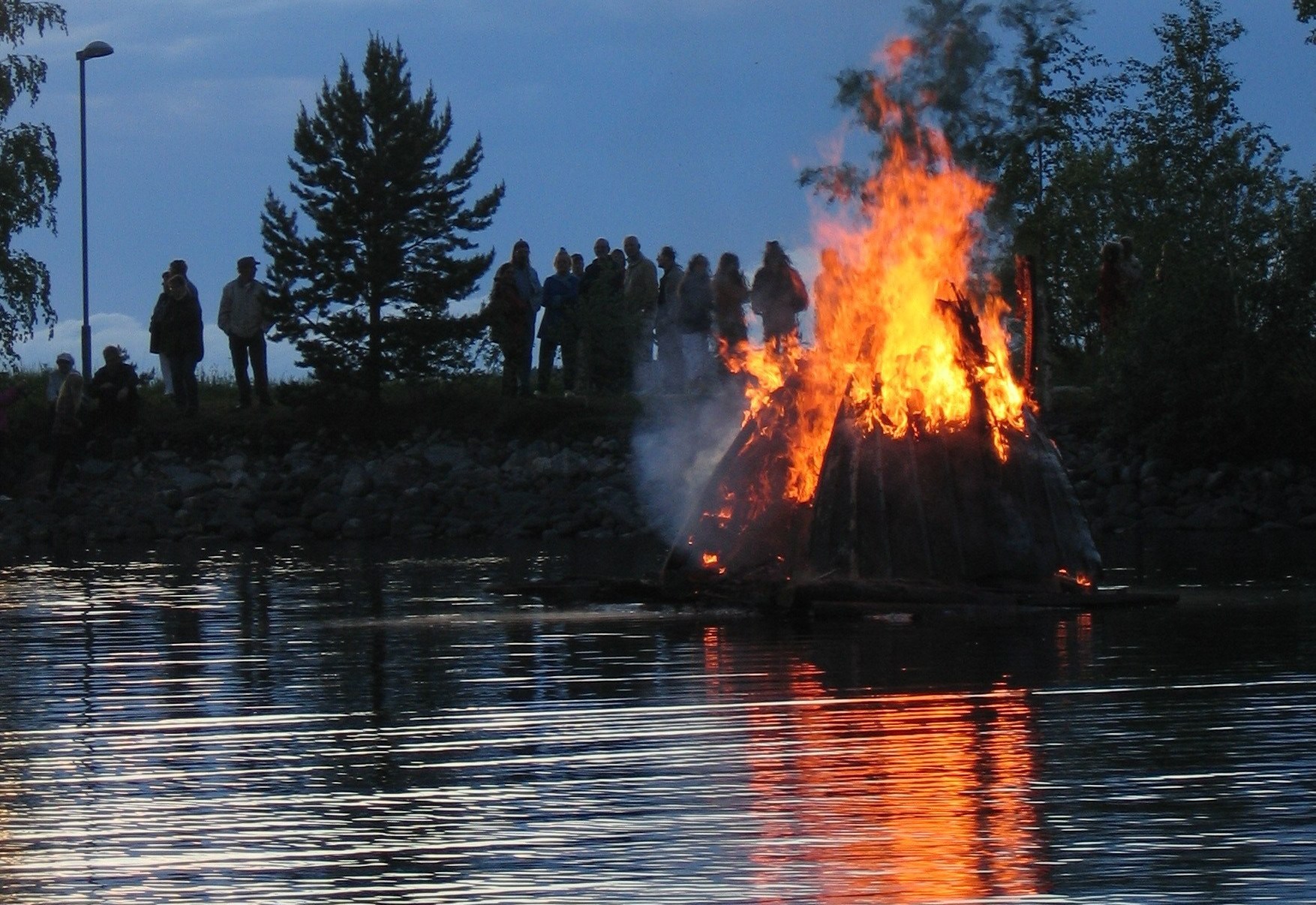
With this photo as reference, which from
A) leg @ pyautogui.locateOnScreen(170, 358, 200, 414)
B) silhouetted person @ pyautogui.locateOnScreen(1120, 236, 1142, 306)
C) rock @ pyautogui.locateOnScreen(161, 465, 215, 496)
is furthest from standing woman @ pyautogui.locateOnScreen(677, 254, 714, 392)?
leg @ pyautogui.locateOnScreen(170, 358, 200, 414)

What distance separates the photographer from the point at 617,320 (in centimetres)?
3928

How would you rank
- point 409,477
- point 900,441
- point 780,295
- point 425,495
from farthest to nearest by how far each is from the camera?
point 409,477 → point 425,495 → point 780,295 → point 900,441

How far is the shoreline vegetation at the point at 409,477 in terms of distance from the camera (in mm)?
37125

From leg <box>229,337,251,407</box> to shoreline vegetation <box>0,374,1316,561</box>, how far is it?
0.38m

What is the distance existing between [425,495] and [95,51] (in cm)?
1281

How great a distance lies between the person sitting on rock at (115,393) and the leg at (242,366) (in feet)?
6.72

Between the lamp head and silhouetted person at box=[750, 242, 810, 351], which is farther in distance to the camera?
the lamp head

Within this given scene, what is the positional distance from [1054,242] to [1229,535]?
11734 millimetres

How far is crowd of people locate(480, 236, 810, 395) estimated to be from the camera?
33.4 m

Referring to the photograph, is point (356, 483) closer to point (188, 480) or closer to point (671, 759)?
point (188, 480)

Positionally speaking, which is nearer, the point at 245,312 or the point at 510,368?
the point at 245,312

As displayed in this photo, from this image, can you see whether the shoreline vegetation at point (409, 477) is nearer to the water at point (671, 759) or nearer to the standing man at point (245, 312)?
the standing man at point (245, 312)

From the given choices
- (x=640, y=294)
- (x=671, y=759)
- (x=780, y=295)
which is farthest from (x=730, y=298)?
(x=671, y=759)

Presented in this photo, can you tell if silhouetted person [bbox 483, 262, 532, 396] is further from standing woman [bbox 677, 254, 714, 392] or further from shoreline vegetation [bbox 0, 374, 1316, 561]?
standing woman [bbox 677, 254, 714, 392]
